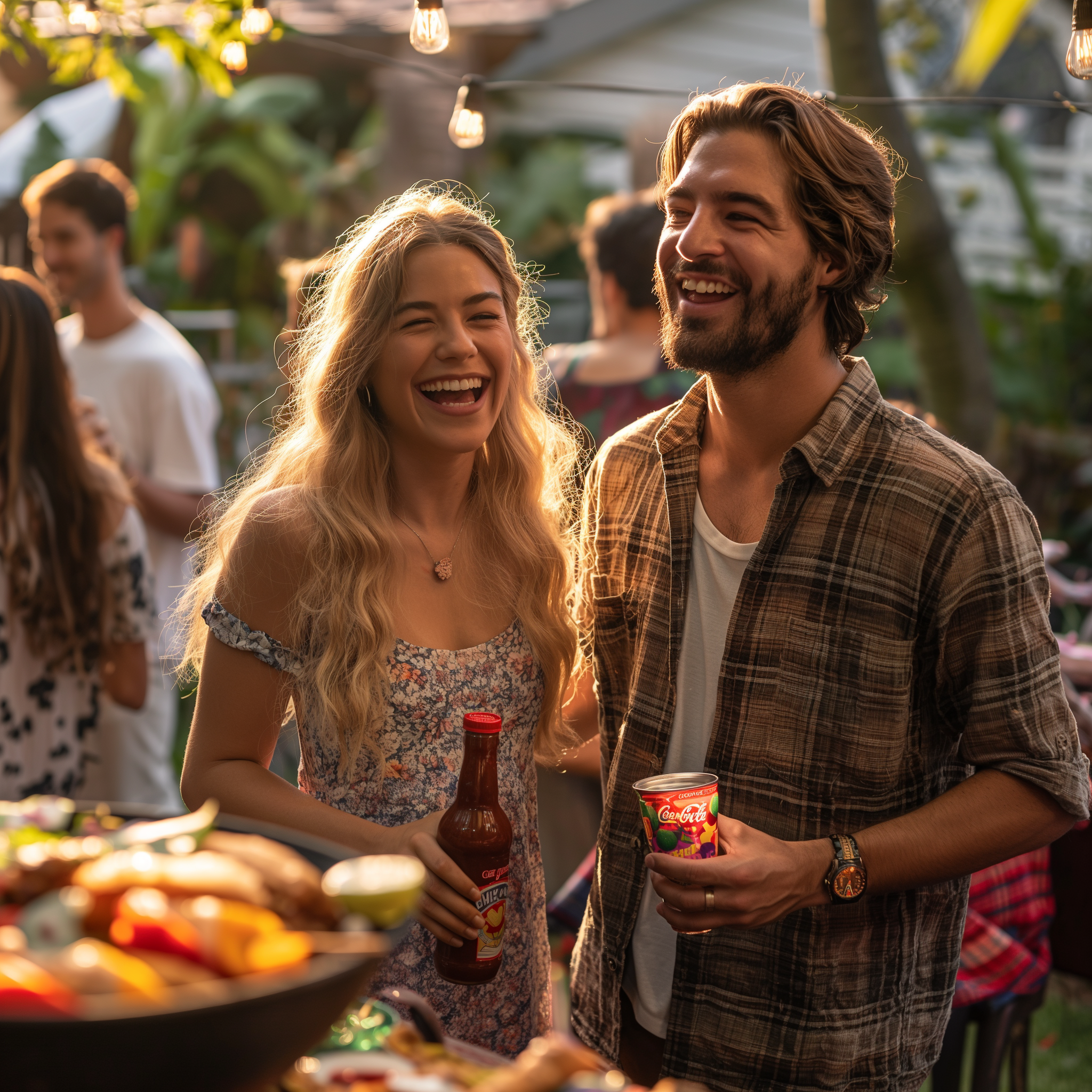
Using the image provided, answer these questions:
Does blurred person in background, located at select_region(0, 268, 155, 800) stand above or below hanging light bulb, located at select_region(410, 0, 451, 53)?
below

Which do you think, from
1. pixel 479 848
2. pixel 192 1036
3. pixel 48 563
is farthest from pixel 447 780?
pixel 48 563

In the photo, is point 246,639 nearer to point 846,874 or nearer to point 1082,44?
point 846,874

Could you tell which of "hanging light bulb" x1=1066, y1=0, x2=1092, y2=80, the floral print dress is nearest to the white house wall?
"hanging light bulb" x1=1066, y1=0, x2=1092, y2=80

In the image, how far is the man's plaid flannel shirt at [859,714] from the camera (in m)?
1.91

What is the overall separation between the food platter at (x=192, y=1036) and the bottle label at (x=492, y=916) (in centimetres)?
88

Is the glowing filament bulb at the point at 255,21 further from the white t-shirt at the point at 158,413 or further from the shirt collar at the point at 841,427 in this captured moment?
the white t-shirt at the point at 158,413

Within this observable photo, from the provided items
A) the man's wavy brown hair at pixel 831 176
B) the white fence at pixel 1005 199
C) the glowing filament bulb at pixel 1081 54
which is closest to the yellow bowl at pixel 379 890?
the man's wavy brown hair at pixel 831 176

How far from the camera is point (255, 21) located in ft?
9.16

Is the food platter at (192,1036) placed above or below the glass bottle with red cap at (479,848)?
above

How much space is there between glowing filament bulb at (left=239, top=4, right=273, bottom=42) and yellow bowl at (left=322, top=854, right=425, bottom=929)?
7.76ft

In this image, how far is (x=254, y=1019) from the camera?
35.6 inches

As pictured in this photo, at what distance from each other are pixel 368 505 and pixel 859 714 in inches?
39.2

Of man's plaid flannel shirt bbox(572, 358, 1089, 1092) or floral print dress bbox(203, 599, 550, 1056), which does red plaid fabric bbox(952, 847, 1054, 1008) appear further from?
floral print dress bbox(203, 599, 550, 1056)

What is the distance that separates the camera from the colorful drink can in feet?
5.72
